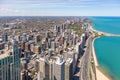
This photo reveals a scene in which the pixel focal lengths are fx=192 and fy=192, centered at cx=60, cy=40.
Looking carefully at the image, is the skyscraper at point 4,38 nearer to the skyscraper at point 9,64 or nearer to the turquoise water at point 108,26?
the skyscraper at point 9,64

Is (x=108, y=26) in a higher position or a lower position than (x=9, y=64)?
lower

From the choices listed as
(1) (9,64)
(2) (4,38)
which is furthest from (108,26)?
(1) (9,64)

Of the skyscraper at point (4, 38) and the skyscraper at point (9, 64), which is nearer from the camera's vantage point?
the skyscraper at point (9, 64)

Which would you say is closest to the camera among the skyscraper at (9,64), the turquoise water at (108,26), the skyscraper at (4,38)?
the skyscraper at (9,64)

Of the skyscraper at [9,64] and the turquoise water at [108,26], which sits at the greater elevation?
the skyscraper at [9,64]

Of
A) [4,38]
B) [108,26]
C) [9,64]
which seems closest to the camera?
[9,64]

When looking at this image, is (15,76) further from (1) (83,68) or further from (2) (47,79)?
(1) (83,68)

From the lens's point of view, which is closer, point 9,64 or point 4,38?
point 9,64

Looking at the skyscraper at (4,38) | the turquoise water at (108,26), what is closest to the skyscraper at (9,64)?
the skyscraper at (4,38)

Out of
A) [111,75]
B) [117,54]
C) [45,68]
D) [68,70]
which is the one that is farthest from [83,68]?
[117,54]

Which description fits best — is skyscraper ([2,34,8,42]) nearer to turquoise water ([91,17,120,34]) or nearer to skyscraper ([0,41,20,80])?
skyscraper ([0,41,20,80])

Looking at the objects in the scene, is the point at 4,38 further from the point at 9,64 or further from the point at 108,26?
the point at 108,26
